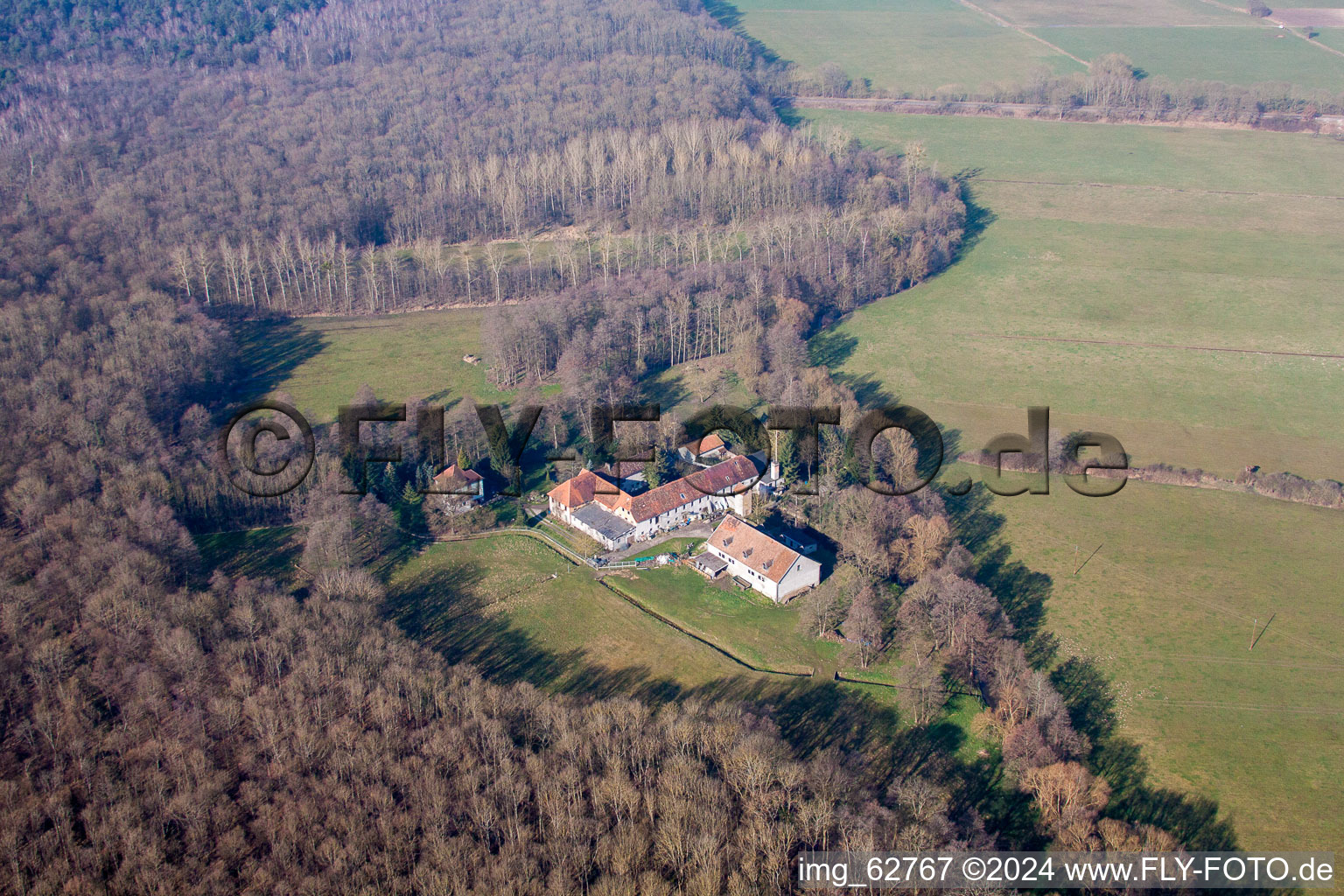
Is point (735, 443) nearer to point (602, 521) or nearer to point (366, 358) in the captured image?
point (602, 521)

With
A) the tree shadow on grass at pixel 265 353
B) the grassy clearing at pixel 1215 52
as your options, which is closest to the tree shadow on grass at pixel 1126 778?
the tree shadow on grass at pixel 265 353

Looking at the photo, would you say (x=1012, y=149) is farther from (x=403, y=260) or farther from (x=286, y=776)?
(x=286, y=776)

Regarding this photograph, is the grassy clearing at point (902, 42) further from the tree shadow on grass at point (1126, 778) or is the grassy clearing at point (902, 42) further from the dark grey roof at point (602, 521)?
the tree shadow on grass at point (1126, 778)

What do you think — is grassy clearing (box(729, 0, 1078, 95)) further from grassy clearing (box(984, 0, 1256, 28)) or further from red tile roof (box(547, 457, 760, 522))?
red tile roof (box(547, 457, 760, 522))

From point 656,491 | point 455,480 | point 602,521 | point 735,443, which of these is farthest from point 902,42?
point 455,480

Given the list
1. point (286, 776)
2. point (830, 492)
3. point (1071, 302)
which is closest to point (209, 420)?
point (286, 776)

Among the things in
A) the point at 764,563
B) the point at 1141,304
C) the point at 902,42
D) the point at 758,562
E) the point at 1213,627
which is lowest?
the point at 1213,627
